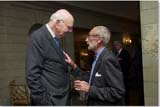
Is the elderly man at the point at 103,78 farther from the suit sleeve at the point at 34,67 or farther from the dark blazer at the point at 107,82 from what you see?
the suit sleeve at the point at 34,67

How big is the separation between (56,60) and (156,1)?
1.98 m

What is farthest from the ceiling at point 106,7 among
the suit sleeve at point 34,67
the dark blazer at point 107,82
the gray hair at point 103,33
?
the suit sleeve at point 34,67

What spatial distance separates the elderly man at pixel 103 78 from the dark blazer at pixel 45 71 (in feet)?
0.65

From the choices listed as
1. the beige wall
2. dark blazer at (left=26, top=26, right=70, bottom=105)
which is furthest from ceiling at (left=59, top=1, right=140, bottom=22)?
dark blazer at (left=26, top=26, right=70, bottom=105)

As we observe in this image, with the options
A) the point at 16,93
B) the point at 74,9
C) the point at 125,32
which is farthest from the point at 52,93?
the point at 125,32

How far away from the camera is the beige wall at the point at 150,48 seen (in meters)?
4.44

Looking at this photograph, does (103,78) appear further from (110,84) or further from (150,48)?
(150,48)

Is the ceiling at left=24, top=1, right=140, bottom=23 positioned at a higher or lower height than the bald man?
higher

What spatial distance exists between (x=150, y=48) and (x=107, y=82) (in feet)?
Result: 5.18

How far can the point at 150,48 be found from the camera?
4469 mm

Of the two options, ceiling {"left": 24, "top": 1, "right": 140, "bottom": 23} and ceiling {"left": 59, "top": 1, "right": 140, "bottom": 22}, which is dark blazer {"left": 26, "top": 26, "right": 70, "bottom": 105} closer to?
ceiling {"left": 24, "top": 1, "right": 140, "bottom": 23}

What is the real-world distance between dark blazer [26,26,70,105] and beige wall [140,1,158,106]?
1.76 metres

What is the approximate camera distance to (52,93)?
2941 mm

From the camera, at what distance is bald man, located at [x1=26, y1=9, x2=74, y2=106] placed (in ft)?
9.23
